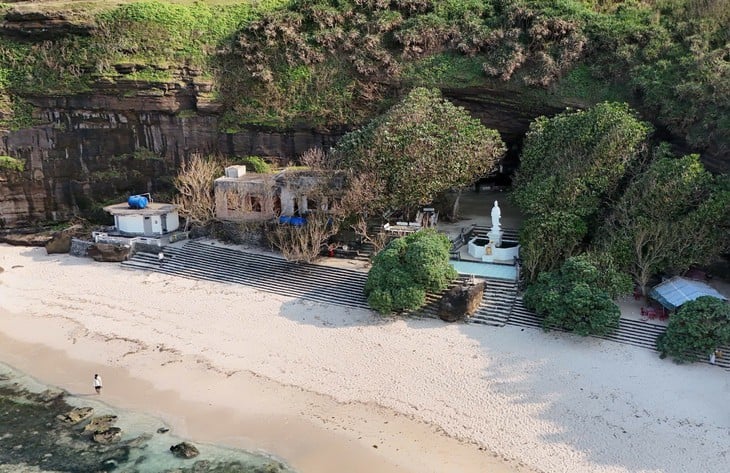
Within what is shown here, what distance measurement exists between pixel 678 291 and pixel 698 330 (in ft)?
10.3

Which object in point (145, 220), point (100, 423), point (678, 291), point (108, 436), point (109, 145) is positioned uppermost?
point (109, 145)

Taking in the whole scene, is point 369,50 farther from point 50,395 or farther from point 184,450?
point 184,450

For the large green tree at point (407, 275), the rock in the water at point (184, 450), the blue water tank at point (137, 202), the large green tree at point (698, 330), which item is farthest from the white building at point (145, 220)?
the large green tree at point (698, 330)

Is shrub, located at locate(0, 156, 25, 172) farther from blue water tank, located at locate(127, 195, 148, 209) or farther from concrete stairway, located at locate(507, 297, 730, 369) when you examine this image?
concrete stairway, located at locate(507, 297, 730, 369)

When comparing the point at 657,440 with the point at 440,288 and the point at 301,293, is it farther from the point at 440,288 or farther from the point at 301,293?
the point at 301,293

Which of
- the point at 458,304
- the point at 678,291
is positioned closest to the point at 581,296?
the point at 678,291

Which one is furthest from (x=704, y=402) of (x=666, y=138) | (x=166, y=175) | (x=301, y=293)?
(x=166, y=175)

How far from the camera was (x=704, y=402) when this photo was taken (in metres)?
21.4

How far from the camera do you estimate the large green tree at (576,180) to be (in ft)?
93.3

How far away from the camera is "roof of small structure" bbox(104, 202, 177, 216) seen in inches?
1494

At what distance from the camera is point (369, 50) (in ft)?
135

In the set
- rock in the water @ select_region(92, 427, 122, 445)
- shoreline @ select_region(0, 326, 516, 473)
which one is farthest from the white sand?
rock in the water @ select_region(92, 427, 122, 445)

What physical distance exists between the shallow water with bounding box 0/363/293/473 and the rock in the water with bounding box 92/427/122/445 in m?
0.15

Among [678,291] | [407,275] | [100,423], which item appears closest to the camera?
[100,423]
